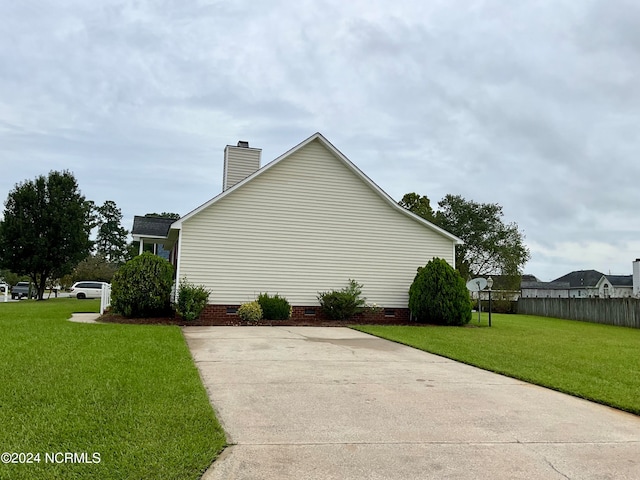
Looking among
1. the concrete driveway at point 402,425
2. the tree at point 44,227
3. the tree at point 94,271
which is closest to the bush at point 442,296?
the concrete driveway at point 402,425

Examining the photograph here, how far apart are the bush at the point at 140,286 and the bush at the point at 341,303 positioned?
5.16m

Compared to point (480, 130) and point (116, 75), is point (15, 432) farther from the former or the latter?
point (480, 130)

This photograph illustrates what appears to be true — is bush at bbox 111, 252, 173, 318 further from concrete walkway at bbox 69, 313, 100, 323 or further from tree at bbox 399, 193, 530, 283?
tree at bbox 399, 193, 530, 283

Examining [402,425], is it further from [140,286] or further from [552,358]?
[140,286]

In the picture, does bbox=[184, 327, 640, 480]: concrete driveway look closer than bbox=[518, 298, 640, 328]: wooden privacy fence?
Yes

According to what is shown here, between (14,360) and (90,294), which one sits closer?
(14,360)

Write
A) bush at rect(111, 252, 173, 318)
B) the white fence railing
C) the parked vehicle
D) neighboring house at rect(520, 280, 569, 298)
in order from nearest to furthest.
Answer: bush at rect(111, 252, 173, 318)
the white fence railing
the parked vehicle
neighboring house at rect(520, 280, 569, 298)

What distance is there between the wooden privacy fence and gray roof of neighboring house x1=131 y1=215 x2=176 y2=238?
20102 millimetres

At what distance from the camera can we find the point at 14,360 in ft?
22.6

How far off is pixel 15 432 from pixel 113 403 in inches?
38.5

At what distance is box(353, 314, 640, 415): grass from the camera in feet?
21.2

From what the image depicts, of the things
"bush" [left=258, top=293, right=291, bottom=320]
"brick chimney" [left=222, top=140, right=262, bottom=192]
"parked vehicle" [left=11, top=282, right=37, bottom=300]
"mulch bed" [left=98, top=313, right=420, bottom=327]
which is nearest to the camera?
"mulch bed" [left=98, top=313, right=420, bottom=327]

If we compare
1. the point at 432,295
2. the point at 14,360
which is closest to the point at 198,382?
the point at 14,360

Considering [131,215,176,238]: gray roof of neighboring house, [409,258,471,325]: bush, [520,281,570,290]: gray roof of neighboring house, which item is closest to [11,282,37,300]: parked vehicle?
[131,215,176,238]: gray roof of neighboring house
